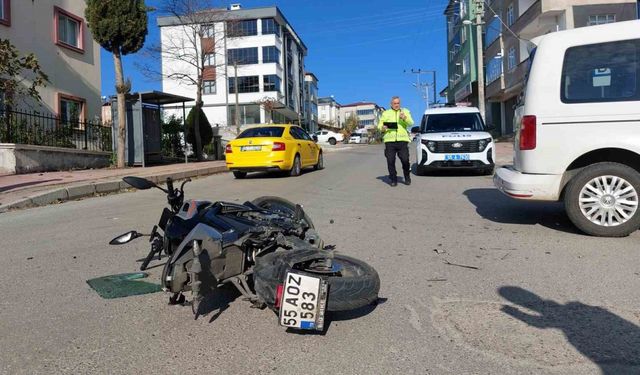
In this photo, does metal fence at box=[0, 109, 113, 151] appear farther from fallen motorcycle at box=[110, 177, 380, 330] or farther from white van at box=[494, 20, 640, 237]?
white van at box=[494, 20, 640, 237]

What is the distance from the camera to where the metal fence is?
14180 millimetres

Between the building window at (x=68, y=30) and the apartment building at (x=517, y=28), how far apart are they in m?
16.1

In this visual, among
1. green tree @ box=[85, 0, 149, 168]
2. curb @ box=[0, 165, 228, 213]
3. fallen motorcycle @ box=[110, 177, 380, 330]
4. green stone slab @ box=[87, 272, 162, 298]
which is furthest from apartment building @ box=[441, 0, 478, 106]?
fallen motorcycle @ box=[110, 177, 380, 330]

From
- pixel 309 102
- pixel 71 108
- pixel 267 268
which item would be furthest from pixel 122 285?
pixel 309 102

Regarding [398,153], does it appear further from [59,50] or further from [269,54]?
[269,54]

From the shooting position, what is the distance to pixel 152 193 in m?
11.0

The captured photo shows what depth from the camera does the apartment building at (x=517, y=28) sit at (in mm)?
27094

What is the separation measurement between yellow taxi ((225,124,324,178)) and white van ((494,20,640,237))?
8322 millimetres

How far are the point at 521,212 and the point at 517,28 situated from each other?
27.9m

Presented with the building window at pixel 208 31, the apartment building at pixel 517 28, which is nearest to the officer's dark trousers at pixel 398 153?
the apartment building at pixel 517 28

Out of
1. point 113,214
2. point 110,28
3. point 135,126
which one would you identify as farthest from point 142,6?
point 113,214

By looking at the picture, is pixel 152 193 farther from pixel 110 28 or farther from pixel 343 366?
pixel 343 366

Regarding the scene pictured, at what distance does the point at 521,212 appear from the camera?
767cm

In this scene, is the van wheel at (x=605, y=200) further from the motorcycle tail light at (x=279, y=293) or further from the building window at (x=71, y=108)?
the building window at (x=71, y=108)
